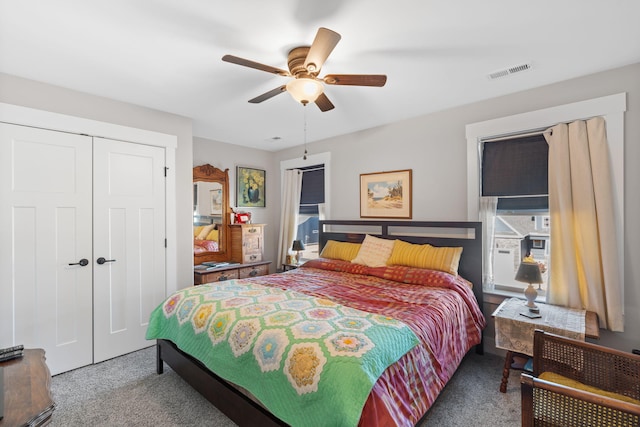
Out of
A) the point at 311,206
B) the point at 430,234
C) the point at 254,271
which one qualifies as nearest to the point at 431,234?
the point at 430,234

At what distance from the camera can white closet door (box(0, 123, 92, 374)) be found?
2.50 meters

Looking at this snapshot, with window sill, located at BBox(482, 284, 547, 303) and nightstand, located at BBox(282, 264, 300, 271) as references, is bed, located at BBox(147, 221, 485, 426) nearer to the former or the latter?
window sill, located at BBox(482, 284, 547, 303)

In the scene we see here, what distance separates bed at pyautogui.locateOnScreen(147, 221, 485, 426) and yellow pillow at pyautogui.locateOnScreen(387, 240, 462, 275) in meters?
0.03

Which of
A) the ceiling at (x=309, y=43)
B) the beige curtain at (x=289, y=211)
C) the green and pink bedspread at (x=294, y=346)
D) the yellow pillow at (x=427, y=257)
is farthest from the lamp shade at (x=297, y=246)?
the ceiling at (x=309, y=43)

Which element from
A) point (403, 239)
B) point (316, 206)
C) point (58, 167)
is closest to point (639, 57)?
point (403, 239)

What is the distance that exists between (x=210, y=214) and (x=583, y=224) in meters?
4.44

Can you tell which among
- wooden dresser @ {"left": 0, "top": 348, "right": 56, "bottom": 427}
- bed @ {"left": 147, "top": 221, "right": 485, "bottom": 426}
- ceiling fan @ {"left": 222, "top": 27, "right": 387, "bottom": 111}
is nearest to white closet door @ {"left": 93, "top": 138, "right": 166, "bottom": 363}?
bed @ {"left": 147, "top": 221, "right": 485, "bottom": 426}

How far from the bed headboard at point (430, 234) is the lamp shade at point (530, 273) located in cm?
53

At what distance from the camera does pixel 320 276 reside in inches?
129

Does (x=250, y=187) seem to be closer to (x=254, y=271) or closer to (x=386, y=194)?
(x=254, y=271)

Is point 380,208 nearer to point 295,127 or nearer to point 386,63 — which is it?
point 295,127

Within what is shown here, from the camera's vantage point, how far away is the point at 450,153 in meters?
3.38

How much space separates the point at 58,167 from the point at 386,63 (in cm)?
309

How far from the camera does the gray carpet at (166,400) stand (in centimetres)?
207
